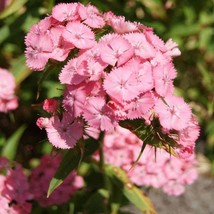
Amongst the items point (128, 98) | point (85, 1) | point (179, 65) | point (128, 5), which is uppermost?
point (128, 98)

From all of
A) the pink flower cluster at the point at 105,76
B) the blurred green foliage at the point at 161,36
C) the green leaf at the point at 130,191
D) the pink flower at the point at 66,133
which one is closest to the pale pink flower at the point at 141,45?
the pink flower cluster at the point at 105,76

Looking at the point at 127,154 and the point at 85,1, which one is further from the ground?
the point at 85,1

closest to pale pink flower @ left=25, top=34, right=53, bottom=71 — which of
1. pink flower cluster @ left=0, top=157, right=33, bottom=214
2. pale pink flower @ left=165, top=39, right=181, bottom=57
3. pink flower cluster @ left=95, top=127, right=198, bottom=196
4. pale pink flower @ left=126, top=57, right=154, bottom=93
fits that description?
pale pink flower @ left=126, top=57, right=154, bottom=93

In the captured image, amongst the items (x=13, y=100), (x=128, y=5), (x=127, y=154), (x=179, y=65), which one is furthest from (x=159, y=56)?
(x=179, y=65)

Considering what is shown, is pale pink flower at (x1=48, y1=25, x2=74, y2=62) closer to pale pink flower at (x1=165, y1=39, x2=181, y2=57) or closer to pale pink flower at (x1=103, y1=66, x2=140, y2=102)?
pale pink flower at (x1=103, y1=66, x2=140, y2=102)

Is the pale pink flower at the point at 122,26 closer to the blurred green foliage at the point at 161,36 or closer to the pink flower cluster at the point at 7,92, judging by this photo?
the blurred green foliage at the point at 161,36

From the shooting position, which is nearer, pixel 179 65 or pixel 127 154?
pixel 127 154

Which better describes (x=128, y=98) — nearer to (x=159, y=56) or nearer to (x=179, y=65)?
(x=159, y=56)
